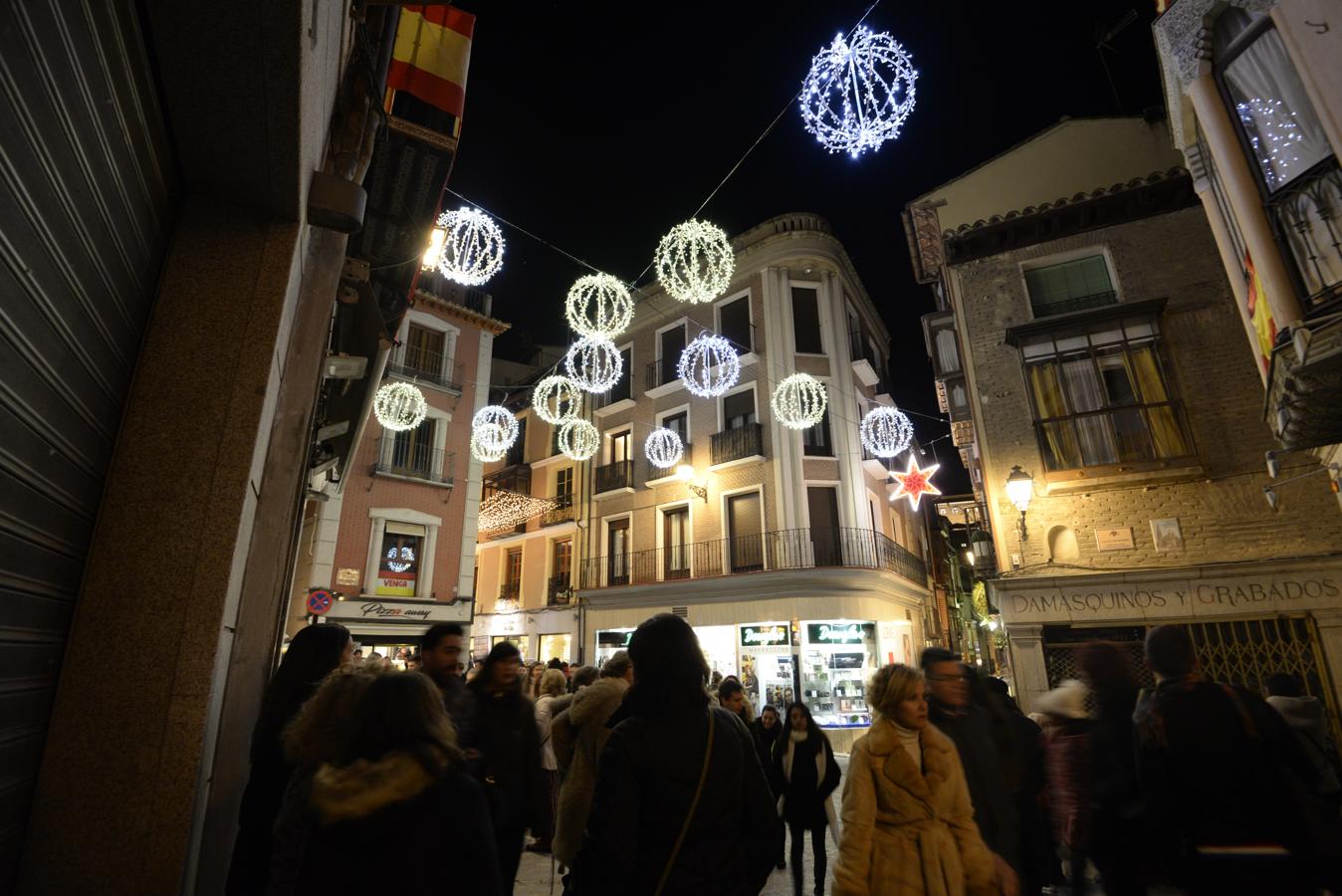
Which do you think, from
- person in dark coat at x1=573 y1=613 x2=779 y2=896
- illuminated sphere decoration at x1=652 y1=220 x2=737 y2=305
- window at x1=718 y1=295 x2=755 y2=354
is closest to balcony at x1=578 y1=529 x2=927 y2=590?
window at x1=718 y1=295 x2=755 y2=354

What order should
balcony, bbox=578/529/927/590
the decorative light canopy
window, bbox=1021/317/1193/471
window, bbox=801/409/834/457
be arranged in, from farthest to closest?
window, bbox=801/409/834/457, balcony, bbox=578/529/927/590, the decorative light canopy, window, bbox=1021/317/1193/471

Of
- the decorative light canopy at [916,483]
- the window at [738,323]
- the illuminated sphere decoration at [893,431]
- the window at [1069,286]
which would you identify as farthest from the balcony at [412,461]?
the window at [1069,286]

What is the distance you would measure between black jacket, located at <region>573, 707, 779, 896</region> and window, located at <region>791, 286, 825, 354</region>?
18.3 m

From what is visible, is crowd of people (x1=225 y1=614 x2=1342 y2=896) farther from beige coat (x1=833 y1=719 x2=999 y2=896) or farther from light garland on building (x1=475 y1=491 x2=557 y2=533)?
light garland on building (x1=475 y1=491 x2=557 y2=533)

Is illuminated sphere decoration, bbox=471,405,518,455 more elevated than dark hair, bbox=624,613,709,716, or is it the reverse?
illuminated sphere decoration, bbox=471,405,518,455

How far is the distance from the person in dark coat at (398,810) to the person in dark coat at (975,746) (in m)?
2.56

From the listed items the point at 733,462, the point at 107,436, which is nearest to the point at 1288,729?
the point at 107,436

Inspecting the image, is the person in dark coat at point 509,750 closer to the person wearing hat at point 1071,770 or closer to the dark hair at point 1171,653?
the person wearing hat at point 1071,770

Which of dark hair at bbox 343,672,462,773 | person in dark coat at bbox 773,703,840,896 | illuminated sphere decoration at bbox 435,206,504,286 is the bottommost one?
person in dark coat at bbox 773,703,840,896

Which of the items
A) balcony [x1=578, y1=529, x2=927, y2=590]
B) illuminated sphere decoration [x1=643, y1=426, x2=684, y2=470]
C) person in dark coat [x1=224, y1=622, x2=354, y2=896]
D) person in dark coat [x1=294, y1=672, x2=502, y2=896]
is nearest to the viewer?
person in dark coat [x1=294, y1=672, x2=502, y2=896]

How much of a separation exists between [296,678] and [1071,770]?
434 cm

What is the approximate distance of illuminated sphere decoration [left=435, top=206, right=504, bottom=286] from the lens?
760 cm

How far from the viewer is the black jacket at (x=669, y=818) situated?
6.86 ft

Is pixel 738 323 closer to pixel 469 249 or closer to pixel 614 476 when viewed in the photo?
pixel 614 476
